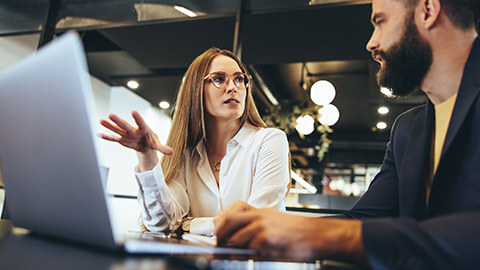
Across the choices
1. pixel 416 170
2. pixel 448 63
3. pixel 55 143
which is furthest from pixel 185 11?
pixel 55 143

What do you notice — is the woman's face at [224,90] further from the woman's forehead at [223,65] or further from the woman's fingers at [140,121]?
the woman's fingers at [140,121]

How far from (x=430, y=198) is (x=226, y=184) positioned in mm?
941

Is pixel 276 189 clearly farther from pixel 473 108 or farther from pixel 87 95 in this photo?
pixel 87 95

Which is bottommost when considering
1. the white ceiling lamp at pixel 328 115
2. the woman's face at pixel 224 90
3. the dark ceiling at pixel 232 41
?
the woman's face at pixel 224 90

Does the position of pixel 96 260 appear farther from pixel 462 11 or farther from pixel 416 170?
pixel 462 11

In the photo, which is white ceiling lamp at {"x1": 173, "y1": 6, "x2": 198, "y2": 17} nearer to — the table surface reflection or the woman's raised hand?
the woman's raised hand

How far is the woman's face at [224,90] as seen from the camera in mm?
1740

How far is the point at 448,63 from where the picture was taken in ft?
3.40

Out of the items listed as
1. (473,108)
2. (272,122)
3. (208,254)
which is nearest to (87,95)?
(208,254)

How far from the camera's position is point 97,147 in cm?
45

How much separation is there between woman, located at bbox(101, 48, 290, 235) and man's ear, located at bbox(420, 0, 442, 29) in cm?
78

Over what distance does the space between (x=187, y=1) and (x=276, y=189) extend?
8.66 ft

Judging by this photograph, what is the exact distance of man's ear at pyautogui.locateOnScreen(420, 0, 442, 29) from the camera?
3.47 ft

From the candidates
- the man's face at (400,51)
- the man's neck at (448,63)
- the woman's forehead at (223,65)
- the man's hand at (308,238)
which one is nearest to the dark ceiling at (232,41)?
the woman's forehead at (223,65)
